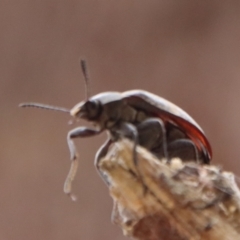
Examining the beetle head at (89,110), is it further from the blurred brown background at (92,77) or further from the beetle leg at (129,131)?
the blurred brown background at (92,77)

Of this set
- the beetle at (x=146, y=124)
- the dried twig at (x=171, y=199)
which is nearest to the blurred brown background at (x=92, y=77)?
the beetle at (x=146, y=124)

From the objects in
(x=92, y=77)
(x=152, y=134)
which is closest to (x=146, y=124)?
(x=152, y=134)

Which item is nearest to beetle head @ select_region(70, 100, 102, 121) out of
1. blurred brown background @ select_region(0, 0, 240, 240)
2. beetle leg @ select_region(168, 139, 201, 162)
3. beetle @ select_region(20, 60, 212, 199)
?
beetle @ select_region(20, 60, 212, 199)

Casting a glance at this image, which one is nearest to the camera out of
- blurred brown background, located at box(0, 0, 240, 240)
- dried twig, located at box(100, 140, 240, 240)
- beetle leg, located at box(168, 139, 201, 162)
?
dried twig, located at box(100, 140, 240, 240)

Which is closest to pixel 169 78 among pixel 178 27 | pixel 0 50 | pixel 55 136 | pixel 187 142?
pixel 178 27

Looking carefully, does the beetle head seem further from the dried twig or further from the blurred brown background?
the blurred brown background

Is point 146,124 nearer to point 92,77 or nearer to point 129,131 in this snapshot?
point 129,131
